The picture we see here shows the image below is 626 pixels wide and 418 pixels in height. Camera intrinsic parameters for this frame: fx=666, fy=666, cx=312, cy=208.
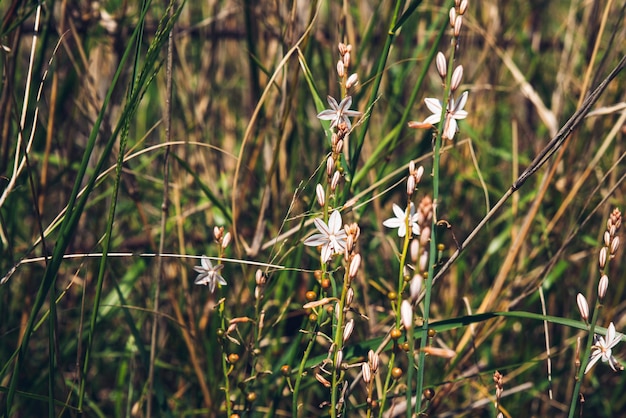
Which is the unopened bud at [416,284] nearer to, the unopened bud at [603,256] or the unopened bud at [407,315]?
the unopened bud at [407,315]

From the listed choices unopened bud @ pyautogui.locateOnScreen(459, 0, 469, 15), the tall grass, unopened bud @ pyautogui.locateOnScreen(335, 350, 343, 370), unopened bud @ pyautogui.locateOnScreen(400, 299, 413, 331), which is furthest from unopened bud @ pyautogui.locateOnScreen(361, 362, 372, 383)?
unopened bud @ pyautogui.locateOnScreen(459, 0, 469, 15)

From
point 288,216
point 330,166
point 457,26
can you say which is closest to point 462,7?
point 457,26

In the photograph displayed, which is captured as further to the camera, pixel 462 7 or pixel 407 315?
pixel 462 7

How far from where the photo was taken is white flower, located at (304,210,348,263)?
3.07ft

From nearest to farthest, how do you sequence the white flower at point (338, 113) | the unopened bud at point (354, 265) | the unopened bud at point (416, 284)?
the unopened bud at point (416, 284)
the unopened bud at point (354, 265)
the white flower at point (338, 113)

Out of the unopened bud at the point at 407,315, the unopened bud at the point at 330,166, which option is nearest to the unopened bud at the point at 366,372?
the unopened bud at the point at 407,315

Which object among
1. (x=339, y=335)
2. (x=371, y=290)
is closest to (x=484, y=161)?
(x=371, y=290)

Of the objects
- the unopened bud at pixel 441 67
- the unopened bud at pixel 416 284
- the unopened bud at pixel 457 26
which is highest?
the unopened bud at pixel 457 26

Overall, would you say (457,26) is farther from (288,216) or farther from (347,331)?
(288,216)

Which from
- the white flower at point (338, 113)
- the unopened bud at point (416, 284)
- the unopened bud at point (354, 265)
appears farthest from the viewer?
the white flower at point (338, 113)

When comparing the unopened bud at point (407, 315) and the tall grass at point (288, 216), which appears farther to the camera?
the tall grass at point (288, 216)

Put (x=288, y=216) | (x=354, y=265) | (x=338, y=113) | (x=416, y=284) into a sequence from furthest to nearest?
(x=288, y=216) < (x=338, y=113) < (x=354, y=265) < (x=416, y=284)

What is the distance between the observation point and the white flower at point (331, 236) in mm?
935

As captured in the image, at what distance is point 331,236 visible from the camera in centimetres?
95
